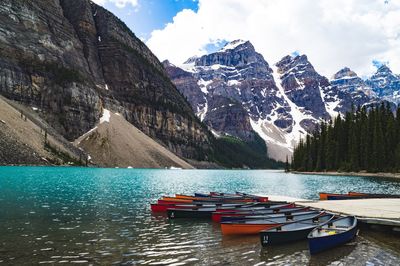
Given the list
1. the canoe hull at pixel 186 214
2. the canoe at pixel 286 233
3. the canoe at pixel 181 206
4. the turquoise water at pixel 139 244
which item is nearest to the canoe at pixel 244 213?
the turquoise water at pixel 139 244

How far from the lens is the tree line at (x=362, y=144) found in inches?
4673

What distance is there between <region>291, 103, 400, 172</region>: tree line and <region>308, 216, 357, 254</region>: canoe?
97.8 metres

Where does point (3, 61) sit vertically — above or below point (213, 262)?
above

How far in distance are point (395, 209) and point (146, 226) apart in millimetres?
23232

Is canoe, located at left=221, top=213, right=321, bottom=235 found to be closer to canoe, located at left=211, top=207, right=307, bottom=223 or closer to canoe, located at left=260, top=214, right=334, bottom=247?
canoe, located at left=260, top=214, right=334, bottom=247

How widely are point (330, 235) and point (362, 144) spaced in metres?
114

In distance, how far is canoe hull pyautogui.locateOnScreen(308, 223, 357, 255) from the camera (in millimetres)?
Result: 21539

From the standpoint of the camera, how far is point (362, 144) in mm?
125312

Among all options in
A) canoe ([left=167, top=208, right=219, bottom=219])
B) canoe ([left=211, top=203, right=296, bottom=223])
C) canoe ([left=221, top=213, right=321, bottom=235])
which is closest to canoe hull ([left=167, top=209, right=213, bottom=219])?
canoe ([left=167, top=208, right=219, bottom=219])

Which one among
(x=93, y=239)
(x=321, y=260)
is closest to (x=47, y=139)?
(x=93, y=239)

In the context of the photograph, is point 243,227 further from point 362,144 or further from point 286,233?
point 362,144

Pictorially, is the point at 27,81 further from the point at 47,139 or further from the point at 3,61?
the point at 47,139

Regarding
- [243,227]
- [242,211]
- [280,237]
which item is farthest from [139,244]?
[242,211]

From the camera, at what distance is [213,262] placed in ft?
65.4
